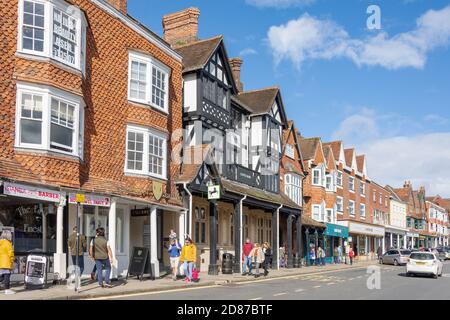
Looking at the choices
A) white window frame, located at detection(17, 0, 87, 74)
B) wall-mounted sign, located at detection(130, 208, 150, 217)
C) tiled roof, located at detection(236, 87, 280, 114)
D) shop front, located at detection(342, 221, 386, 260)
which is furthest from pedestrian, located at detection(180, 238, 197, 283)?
shop front, located at detection(342, 221, 386, 260)

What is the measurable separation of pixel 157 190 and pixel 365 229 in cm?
4020

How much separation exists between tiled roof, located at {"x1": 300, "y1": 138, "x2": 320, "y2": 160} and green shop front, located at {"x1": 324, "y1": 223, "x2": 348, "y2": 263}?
609cm

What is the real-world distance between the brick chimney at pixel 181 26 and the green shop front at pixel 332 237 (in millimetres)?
21160

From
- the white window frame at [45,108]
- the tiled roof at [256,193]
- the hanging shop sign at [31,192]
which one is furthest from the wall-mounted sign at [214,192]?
the hanging shop sign at [31,192]

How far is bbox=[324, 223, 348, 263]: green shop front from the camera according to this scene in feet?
153

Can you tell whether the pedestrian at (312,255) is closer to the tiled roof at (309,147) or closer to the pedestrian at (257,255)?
the tiled roof at (309,147)

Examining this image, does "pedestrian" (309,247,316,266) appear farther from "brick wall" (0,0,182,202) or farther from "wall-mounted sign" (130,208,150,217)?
"wall-mounted sign" (130,208,150,217)

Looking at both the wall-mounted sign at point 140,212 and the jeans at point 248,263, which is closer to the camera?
the wall-mounted sign at point 140,212

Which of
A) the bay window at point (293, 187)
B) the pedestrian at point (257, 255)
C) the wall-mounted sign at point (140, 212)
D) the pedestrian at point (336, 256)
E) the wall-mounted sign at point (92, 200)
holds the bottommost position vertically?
the pedestrian at point (336, 256)

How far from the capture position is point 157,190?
2216 centimetres

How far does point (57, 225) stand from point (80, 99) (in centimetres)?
439

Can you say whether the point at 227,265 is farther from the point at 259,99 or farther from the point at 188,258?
the point at 259,99

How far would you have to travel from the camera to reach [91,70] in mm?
19688

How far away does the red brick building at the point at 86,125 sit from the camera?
16.4 metres
